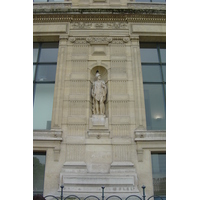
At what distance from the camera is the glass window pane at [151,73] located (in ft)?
34.0

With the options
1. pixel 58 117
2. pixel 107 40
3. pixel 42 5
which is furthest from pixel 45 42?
pixel 58 117

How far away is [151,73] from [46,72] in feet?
19.6

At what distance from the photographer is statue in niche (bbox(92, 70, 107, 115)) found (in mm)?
9141

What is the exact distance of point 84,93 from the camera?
9375 mm

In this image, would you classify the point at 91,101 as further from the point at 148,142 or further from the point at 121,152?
the point at 148,142

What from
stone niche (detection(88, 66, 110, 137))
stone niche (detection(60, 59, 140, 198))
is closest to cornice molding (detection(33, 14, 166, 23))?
stone niche (detection(88, 66, 110, 137))

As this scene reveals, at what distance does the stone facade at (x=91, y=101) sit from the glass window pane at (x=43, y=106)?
0.71 meters

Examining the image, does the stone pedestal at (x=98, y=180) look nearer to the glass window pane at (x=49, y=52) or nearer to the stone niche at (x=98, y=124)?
the stone niche at (x=98, y=124)

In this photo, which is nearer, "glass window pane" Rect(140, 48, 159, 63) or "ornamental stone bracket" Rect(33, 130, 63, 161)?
"ornamental stone bracket" Rect(33, 130, 63, 161)

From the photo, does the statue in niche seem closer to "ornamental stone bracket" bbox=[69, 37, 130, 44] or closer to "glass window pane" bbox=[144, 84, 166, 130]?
"glass window pane" bbox=[144, 84, 166, 130]

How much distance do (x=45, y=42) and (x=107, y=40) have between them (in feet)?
12.5

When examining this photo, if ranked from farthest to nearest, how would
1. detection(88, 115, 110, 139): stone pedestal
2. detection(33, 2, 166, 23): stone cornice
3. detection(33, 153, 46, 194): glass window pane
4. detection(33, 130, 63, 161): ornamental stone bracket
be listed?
detection(33, 2, 166, 23): stone cornice → detection(88, 115, 110, 139): stone pedestal → detection(33, 130, 63, 161): ornamental stone bracket → detection(33, 153, 46, 194): glass window pane

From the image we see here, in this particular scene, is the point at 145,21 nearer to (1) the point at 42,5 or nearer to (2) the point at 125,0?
(2) the point at 125,0

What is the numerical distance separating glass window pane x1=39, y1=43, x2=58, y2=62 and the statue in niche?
3.21 meters
